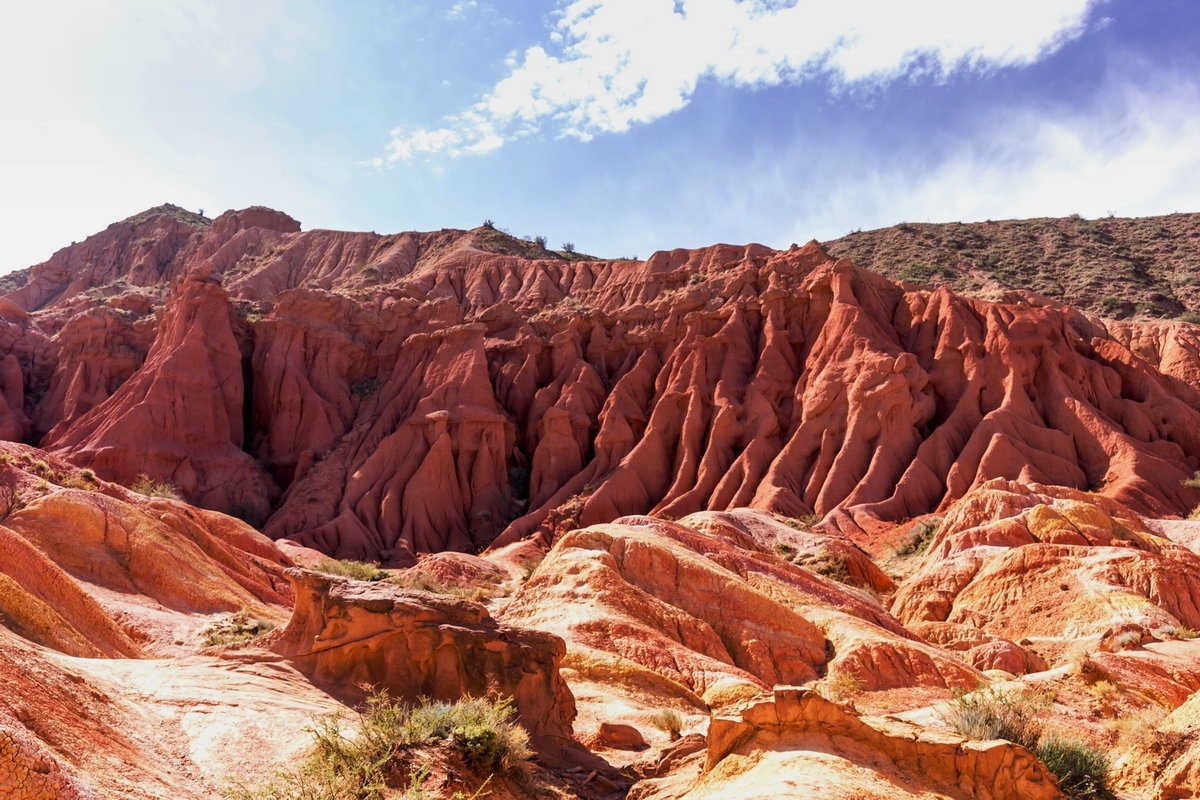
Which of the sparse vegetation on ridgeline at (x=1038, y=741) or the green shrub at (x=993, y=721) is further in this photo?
the green shrub at (x=993, y=721)

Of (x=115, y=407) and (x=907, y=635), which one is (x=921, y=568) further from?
(x=115, y=407)

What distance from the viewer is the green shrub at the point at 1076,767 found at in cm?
991

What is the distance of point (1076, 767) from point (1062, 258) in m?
77.1

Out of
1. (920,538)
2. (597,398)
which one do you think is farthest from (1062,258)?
(920,538)

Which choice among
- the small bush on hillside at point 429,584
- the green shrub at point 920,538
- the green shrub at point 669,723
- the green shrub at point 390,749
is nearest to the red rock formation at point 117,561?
the small bush on hillside at point 429,584

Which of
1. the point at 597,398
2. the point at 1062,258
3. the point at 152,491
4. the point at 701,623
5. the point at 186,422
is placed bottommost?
the point at 701,623

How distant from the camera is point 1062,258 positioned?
257 ft

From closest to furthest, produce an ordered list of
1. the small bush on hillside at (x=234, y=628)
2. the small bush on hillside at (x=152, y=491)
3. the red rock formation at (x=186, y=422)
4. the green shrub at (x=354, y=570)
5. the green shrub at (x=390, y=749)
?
the green shrub at (x=390, y=749) < the small bush on hillside at (x=234, y=628) < the green shrub at (x=354, y=570) < the small bush on hillside at (x=152, y=491) < the red rock formation at (x=186, y=422)

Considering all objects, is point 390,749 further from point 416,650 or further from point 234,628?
point 234,628

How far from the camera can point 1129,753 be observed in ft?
36.7

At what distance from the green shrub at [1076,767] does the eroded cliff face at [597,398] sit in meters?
28.7

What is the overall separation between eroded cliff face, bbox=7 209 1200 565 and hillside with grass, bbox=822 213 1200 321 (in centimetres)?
1281

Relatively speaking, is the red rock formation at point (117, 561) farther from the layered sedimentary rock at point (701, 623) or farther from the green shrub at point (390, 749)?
the layered sedimentary rock at point (701, 623)

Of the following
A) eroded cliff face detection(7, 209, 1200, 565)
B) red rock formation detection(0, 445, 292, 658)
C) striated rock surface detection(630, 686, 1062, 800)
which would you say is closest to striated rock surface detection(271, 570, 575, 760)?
red rock formation detection(0, 445, 292, 658)
